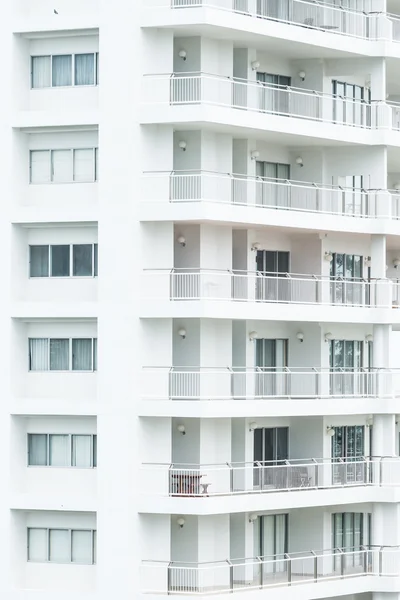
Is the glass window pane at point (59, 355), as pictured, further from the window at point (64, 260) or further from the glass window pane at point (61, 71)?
the glass window pane at point (61, 71)

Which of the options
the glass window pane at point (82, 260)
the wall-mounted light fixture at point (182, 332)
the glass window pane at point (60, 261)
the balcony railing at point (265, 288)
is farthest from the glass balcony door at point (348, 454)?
the glass window pane at point (60, 261)

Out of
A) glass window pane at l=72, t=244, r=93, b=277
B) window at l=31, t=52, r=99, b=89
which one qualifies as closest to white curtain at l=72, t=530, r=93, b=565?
glass window pane at l=72, t=244, r=93, b=277

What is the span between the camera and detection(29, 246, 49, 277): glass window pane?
Result: 48688 millimetres

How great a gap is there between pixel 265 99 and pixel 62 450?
10.9 m

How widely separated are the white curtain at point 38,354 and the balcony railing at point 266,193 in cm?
475

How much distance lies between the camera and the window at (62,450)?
48250mm

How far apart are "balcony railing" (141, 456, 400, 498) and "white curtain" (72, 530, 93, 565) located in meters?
2.14

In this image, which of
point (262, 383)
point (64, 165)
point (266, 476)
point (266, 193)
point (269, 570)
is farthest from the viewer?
point (266, 193)

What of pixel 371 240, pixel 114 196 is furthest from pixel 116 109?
pixel 371 240

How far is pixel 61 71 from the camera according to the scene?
160 ft

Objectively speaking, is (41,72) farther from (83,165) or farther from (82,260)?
(82,260)

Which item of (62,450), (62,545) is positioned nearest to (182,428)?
(62,450)

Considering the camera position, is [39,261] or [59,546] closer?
[59,546]

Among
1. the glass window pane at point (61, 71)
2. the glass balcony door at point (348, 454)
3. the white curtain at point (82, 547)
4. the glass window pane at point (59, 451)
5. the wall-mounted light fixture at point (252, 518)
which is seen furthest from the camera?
the glass balcony door at point (348, 454)
